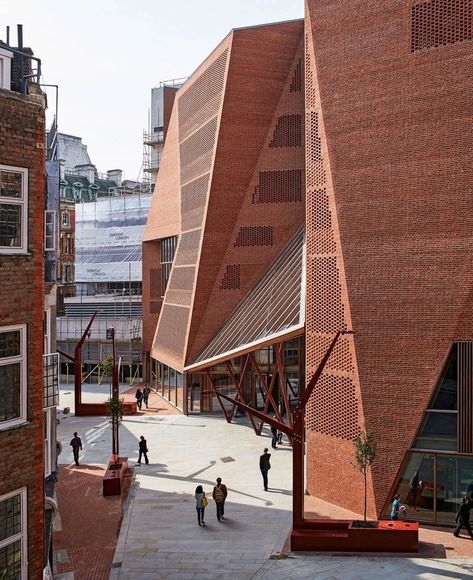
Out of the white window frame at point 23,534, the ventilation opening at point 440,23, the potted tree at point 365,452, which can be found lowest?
the potted tree at point 365,452

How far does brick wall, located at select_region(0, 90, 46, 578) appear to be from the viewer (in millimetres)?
9148

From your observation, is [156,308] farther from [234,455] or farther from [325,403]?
[325,403]

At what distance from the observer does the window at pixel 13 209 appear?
359 inches

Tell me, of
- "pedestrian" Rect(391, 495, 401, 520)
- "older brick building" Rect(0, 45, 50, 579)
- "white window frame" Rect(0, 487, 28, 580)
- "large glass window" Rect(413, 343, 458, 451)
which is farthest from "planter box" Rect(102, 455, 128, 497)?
"white window frame" Rect(0, 487, 28, 580)

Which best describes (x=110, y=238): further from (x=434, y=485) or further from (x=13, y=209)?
(x=13, y=209)

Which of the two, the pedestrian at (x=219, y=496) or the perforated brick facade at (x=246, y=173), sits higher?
the perforated brick facade at (x=246, y=173)

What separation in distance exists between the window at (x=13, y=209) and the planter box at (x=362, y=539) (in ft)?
32.2

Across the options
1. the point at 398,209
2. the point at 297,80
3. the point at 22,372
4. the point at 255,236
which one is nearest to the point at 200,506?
the point at 398,209

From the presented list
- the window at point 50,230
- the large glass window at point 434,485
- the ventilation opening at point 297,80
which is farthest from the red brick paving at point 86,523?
the ventilation opening at point 297,80

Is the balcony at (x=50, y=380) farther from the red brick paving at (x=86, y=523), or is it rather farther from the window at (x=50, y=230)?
the red brick paving at (x=86, y=523)

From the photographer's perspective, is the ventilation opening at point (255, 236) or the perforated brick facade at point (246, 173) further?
the ventilation opening at point (255, 236)

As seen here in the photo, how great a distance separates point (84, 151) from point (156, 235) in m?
44.9

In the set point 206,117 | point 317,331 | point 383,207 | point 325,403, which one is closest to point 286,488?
point 325,403

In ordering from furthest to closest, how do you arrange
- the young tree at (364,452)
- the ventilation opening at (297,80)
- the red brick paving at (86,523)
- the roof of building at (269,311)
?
1. the ventilation opening at (297,80)
2. the roof of building at (269,311)
3. the young tree at (364,452)
4. the red brick paving at (86,523)
